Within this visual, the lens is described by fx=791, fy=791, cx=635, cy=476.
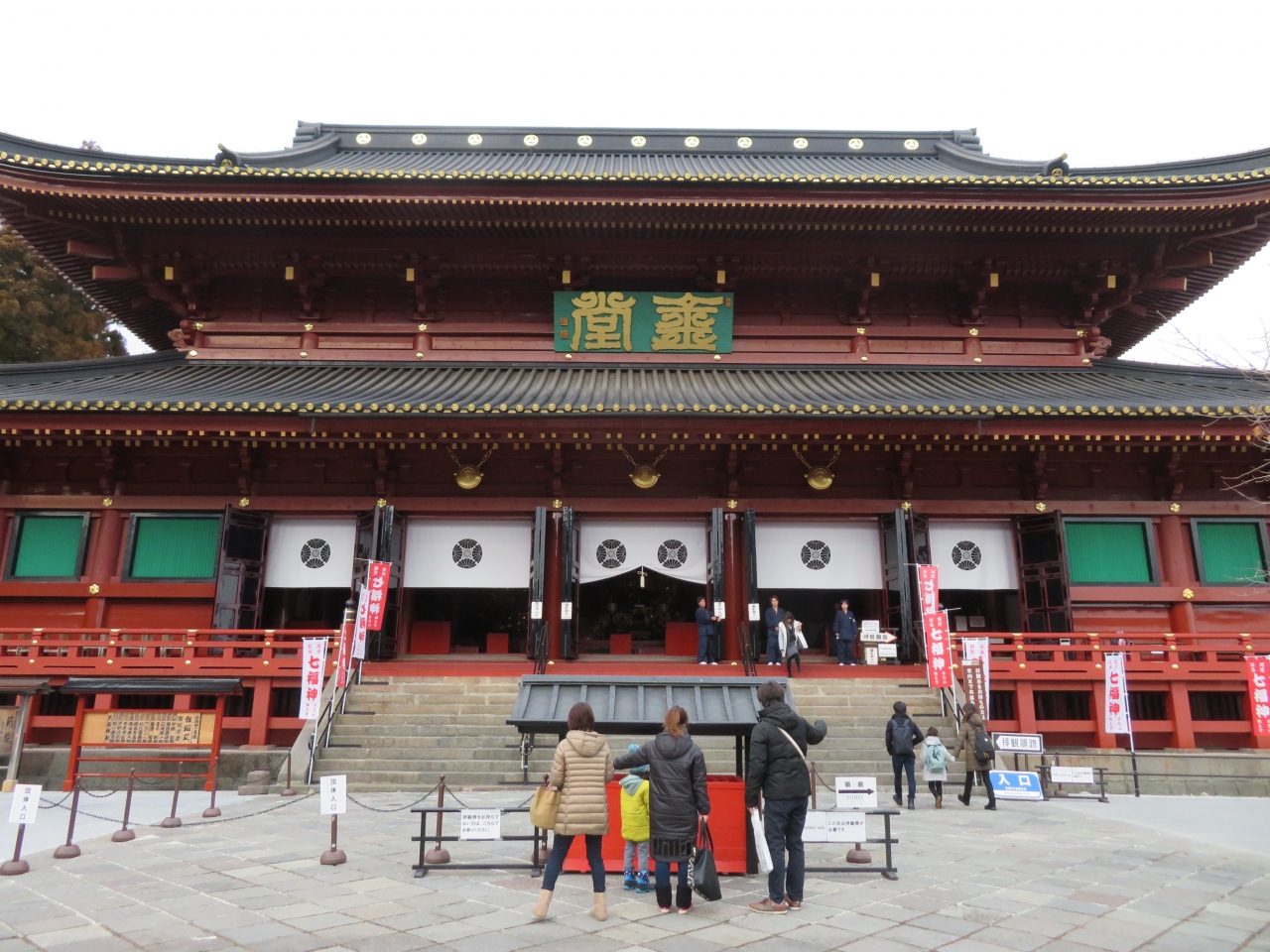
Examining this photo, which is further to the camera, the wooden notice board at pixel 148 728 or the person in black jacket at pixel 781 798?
the wooden notice board at pixel 148 728

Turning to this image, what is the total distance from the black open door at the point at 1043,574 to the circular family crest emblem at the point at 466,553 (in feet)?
33.8

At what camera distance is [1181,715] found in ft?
41.5

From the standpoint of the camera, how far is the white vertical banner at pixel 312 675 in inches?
466

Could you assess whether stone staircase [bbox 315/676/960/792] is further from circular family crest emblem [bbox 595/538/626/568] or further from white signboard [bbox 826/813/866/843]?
white signboard [bbox 826/813/866/843]

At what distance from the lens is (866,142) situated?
2192 centimetres

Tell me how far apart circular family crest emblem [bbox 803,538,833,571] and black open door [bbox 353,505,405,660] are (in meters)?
7.69

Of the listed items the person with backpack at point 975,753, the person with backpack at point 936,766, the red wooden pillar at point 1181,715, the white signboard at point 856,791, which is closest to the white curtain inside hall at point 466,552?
the person with backpack at point 936,766

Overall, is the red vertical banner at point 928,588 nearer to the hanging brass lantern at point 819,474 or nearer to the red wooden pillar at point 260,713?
the hanging brass lantern at point 819,474

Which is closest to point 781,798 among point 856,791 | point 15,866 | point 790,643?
point 856,791

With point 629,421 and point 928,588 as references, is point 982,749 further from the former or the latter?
point 629,421

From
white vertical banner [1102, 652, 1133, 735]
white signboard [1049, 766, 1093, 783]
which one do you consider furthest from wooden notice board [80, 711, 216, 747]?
white vertical banner [1102, 652, 1133, 735]

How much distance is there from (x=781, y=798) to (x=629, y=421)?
839 centimetres

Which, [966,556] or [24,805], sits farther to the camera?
[966,556]

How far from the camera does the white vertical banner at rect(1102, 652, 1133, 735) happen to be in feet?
38.9
